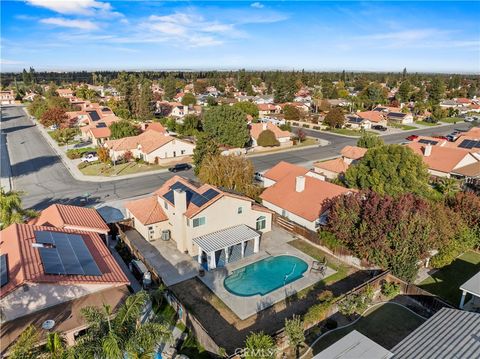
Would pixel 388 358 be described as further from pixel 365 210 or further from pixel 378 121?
pixel 378 121

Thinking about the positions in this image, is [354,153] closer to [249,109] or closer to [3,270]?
[249,109]

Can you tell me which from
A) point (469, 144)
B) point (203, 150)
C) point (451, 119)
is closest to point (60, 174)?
point (203, 150)

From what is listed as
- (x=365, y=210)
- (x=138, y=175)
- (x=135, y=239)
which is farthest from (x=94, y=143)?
(x=365, y=210)

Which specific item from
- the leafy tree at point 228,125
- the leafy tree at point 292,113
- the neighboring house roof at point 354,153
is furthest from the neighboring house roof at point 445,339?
the leafy tree at point 292,113

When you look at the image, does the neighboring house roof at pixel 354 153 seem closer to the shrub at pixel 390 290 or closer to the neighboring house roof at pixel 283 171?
the neighboring house roof at pixel 283 171

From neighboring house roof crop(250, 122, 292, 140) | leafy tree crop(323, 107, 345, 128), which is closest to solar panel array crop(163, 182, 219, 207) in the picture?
neighboring house roof crop(250, 122, 292, 140)

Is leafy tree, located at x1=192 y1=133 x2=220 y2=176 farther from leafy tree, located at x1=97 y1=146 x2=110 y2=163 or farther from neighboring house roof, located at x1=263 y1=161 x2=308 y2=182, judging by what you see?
leafy tree, located at x1=97 y1=146 x2=110 y2=163

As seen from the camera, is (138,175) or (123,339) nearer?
(123,339)
